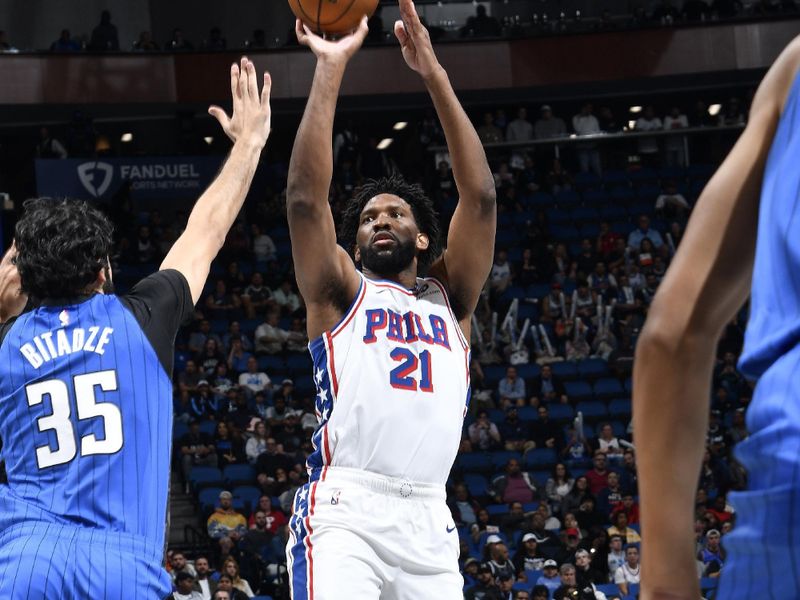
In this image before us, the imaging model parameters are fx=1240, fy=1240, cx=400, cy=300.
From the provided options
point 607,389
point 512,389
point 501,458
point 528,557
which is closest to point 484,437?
point 501,458

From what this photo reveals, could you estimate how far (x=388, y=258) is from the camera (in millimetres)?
5449

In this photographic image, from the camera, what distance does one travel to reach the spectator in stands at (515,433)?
57.3 feet

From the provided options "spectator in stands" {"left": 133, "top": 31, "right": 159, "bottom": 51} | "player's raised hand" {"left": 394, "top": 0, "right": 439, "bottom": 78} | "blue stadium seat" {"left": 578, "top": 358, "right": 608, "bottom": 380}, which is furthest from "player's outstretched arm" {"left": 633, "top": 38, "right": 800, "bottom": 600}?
A: "spectator in stands" {"left": 133, "top": 31, "right": 159, "bottom": 51}

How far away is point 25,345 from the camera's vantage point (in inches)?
135

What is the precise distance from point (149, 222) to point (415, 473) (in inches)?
701

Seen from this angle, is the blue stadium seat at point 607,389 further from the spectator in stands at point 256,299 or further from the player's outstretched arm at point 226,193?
the player's outstretched arm at point 226,193

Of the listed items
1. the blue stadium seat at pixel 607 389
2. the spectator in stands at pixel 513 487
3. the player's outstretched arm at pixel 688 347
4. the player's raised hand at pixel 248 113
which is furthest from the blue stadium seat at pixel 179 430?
the player's outstretched arm at pixel 688 347

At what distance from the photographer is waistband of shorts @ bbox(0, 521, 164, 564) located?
3.25 metres

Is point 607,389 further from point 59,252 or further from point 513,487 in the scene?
point 59,252

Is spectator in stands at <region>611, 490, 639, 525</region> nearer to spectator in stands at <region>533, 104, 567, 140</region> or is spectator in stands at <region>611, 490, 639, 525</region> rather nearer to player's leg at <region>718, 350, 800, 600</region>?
spectator in stands at <region>533, 104, 567, 140</region>

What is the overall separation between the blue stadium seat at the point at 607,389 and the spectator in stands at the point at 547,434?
4.49 feet

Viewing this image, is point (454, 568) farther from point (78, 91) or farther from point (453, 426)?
point (78, 91)

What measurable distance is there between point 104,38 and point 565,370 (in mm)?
10363

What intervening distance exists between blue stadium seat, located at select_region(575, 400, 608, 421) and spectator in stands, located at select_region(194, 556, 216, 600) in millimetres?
6864
